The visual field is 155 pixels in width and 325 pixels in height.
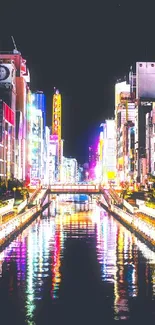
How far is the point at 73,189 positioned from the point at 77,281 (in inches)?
3744

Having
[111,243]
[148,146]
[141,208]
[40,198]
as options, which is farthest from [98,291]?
[148,146]

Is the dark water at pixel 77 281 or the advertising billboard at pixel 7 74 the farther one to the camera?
the advertising billboard at pixel 7 74

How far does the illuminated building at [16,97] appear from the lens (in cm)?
17150

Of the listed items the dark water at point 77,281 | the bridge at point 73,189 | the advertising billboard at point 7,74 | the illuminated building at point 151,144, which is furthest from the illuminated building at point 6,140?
the dark water at point 77,281

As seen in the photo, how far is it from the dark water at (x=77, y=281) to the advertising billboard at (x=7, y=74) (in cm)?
11923

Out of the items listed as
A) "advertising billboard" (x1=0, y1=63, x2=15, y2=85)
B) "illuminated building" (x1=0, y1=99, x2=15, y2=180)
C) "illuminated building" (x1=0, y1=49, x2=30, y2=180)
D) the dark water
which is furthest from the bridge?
the dark water

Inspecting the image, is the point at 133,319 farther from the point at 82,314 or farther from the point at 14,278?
the point at 14,278

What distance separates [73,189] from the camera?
128625mm

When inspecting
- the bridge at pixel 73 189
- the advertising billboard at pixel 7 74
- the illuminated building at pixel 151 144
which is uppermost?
the advertising billboard at pixel 7 74

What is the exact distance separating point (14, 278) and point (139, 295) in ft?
24.3

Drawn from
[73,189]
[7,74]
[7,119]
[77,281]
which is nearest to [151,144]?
[7,119]

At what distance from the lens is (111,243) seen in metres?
55.3

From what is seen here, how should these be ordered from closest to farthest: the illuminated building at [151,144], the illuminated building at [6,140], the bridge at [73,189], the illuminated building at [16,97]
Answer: the bridge at [73,189]
the illuminated building at [6,140]
the illuminated building at [151,144]
the illuminated building at [16,97]

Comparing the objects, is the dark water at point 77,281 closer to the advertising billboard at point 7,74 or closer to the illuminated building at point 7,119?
the illuminated building at point 7,119
